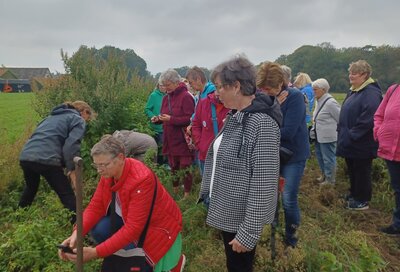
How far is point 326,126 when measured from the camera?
5.89 m

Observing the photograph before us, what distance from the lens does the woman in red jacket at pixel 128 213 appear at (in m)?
2.49

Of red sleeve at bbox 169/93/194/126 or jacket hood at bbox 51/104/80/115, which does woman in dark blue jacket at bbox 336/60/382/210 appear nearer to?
red sleeve at bbox 169/93/194/126

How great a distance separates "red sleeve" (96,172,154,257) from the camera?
2.51 metres

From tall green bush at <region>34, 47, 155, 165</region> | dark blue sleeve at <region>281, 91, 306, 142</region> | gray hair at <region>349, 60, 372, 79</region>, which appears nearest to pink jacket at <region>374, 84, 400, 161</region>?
gray hair at <region>349, 60, 372, 79</region>

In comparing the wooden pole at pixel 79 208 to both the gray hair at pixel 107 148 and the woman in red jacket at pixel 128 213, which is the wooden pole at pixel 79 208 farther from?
the gray hair at pixel 107 148

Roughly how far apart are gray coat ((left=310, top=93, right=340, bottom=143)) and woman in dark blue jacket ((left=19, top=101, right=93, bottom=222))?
3.63m

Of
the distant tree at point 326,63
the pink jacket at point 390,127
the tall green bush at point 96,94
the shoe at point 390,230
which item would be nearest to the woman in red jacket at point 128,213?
the pink jacket at point 390,127

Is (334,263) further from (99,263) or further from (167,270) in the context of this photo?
(99,263)

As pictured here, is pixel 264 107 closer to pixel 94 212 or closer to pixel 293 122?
pixel 293 122

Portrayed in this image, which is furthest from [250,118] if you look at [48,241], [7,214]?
[7,214]

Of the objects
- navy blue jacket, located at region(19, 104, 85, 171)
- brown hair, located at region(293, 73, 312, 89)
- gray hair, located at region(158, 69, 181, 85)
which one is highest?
gray hair, located at region(158, 69, 181, 85)

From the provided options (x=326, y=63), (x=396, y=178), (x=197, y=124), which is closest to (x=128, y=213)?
(x=197, y=124)

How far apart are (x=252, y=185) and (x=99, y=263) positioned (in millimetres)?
1860

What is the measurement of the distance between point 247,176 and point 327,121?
410cm
